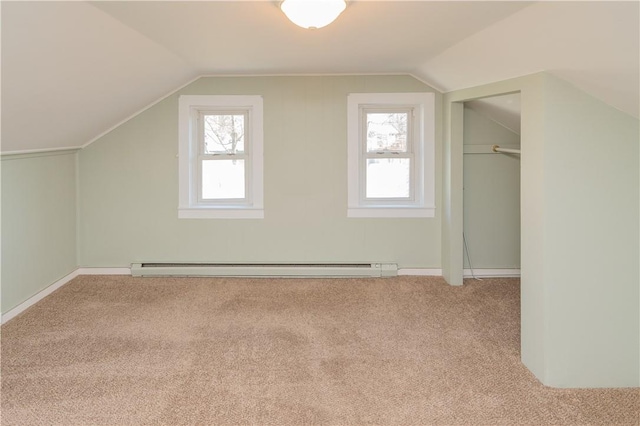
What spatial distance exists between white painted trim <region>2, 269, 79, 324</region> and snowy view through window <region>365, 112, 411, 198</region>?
2952 millimetres

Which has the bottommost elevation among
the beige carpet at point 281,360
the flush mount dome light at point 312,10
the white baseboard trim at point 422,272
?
the beige carpet at point 281,360

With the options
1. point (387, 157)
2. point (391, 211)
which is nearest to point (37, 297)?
point (391, 211)

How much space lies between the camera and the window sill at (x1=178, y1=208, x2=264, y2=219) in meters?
5.49

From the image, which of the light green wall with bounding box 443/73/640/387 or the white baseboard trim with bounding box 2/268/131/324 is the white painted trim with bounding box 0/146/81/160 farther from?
the light green wall with bounding box 443/73/640/387

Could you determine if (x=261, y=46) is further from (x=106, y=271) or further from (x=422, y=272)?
(x=106, y=271)

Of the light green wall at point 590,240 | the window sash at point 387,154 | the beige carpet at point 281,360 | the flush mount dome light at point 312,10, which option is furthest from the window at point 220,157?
the light green wall at point 590,240

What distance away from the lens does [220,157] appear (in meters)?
5.58

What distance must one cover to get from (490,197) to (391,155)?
1030 mm

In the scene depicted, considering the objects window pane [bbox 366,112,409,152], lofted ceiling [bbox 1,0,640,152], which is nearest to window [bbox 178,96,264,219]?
lofted ceiling [bbox 1,0,640,152]

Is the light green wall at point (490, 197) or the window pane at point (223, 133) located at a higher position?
the window pane at point (223, 133)

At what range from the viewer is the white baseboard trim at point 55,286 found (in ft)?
13.9

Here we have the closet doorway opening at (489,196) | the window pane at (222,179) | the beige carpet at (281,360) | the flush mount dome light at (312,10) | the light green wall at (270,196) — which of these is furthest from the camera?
the window pane at (222,179)

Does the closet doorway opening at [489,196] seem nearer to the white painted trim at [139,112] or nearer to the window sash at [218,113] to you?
the window sash at [218,113]

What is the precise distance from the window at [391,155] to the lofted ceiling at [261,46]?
0.63 metres
